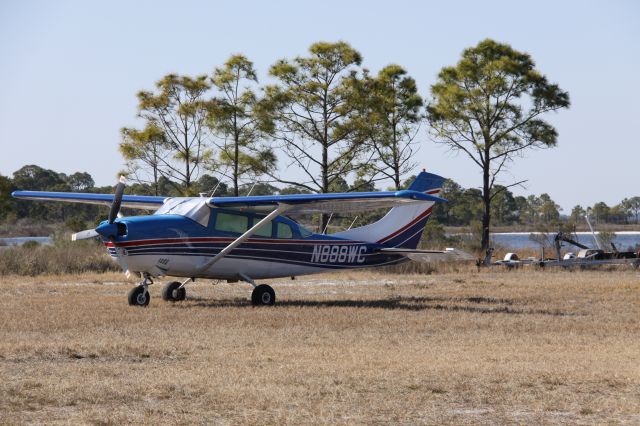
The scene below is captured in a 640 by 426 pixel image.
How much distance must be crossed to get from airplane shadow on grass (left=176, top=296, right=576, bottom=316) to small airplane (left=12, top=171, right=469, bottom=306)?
52cm

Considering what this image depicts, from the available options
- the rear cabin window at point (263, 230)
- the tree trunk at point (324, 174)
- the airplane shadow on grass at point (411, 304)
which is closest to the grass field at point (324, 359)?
the airplane shadow on grass at point (411, 304)

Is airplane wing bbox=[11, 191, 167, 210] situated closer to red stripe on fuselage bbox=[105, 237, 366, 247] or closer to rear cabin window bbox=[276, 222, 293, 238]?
red stripe on fuselage bbox=[105, 237, 366, 247]

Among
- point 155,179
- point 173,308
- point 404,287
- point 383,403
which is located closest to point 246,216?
point 173,308

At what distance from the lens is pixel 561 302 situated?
1953cm

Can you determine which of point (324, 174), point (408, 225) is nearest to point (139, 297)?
point (408, 225)

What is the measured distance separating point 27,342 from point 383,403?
6007mm

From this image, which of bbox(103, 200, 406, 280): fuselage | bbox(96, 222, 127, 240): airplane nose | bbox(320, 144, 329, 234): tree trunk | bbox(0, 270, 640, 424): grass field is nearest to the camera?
bbox(0, 270, 640, 424): grass field

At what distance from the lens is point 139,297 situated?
60.5ft

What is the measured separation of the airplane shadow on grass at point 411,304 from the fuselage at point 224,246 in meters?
0.68

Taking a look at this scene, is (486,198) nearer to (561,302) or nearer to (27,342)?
(561,302)

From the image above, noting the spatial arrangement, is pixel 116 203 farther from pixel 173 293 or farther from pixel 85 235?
pixel 173 293

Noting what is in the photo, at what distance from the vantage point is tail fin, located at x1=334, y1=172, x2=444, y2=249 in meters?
21.5

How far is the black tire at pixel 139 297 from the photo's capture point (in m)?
18.4

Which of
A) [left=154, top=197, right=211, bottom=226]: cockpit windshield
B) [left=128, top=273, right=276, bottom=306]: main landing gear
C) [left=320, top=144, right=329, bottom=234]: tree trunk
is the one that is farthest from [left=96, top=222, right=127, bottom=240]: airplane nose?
[left=320, top=144, right=329, bottom=234]: tree trunk
